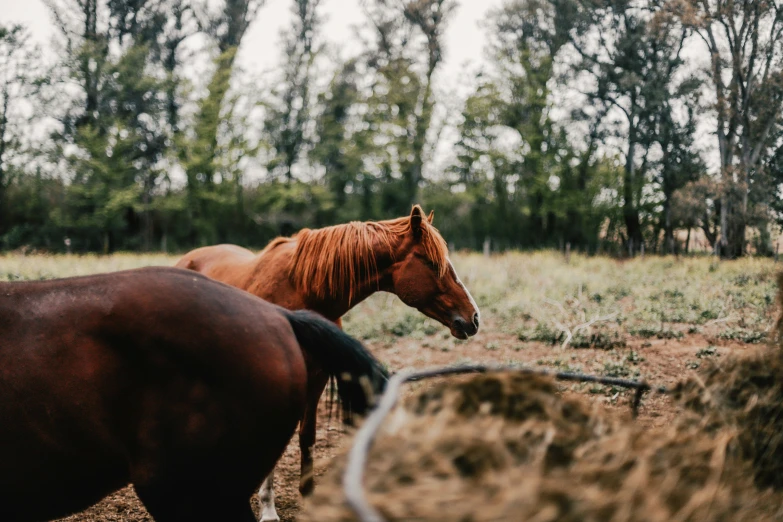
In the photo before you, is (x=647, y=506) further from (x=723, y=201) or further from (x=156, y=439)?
(x=723, y=201)

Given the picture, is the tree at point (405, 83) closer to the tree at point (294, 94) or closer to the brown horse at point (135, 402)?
the tree at point (294, 94)

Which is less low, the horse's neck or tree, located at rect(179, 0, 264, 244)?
tree, located at rect(179, 0, 264, 244)

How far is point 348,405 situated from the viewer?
2148 millimetres

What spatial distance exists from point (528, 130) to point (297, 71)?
40.2 feet

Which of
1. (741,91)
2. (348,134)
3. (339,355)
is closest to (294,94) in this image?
(348,134)

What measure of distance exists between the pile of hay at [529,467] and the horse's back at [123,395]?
829 mm

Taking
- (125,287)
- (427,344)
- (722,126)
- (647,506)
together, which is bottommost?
(427,344)

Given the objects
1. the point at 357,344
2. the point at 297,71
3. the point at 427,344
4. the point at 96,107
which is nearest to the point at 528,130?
the point at 297,71

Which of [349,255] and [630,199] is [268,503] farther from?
[630,199]

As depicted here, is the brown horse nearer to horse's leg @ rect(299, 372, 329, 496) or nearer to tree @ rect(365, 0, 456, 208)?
horse's leg @ rect(299, 372, 329, 496)

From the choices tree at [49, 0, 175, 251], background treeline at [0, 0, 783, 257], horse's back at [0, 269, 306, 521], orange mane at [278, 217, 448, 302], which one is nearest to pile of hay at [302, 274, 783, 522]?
horse's back at [0, 269, 306, 521]

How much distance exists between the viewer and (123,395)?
1774 millimetres

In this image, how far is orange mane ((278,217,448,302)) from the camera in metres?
3.26

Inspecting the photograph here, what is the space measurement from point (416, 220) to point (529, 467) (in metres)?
2.35
